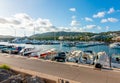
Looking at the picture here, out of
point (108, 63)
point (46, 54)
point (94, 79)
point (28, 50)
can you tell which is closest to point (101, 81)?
point (94, 79)

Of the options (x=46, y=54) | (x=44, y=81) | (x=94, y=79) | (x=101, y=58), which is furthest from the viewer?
(x=46, y=54)

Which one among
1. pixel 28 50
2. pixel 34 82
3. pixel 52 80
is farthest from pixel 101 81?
pixel 28 50

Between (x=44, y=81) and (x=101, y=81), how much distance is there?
4.26 metres

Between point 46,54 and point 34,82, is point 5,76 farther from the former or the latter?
point 46,54

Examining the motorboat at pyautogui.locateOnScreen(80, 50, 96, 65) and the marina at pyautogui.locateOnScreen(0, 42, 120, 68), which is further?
the motorboat at pyautogui.locateOnScreen(80, 50, 96, 65)

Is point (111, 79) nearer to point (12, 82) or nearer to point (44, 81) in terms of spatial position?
point (44, 81)

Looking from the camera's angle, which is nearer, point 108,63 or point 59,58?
point 108,63

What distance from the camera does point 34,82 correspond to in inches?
326

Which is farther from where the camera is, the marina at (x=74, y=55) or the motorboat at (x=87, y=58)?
the motorboat at (x=87, y=58)

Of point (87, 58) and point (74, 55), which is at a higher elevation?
point (74, 55)

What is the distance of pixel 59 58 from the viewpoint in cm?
1934

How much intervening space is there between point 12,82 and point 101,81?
6.02m

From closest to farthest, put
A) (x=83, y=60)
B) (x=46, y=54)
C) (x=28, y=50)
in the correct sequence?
(x=83, y=60) < (x=46, y=54) < (x=28, y=50)

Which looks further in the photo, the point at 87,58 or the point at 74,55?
the point at 74,55
